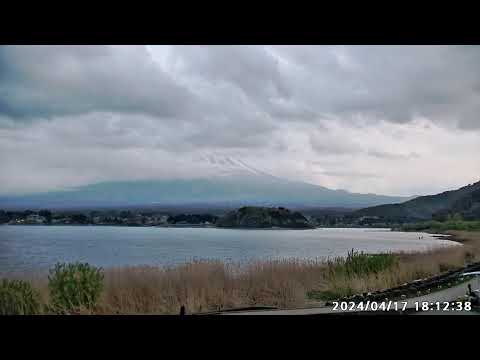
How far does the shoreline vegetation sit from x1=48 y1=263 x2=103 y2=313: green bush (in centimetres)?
10

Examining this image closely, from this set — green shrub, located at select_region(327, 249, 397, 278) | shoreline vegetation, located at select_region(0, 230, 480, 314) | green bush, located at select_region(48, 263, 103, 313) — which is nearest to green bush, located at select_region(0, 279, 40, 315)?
shoreline vegetation, located at select_region(0, 230, 480, 314)

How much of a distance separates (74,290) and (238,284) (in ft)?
9.02

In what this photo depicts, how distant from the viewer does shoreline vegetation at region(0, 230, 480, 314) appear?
6633 mm

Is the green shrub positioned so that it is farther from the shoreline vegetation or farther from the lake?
the lake

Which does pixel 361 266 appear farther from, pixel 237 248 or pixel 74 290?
pixel 237 248

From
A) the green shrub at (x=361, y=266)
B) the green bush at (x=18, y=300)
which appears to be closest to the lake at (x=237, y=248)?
the green shrub at (x=361, y=266)

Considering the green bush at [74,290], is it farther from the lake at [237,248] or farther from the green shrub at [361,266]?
the lake at [237,248]

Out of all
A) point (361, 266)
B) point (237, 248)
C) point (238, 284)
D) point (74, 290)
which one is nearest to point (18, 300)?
point (74, 290)

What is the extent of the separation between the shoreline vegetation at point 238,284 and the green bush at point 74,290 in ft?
0.34

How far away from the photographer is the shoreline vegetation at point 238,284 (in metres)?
6.63
